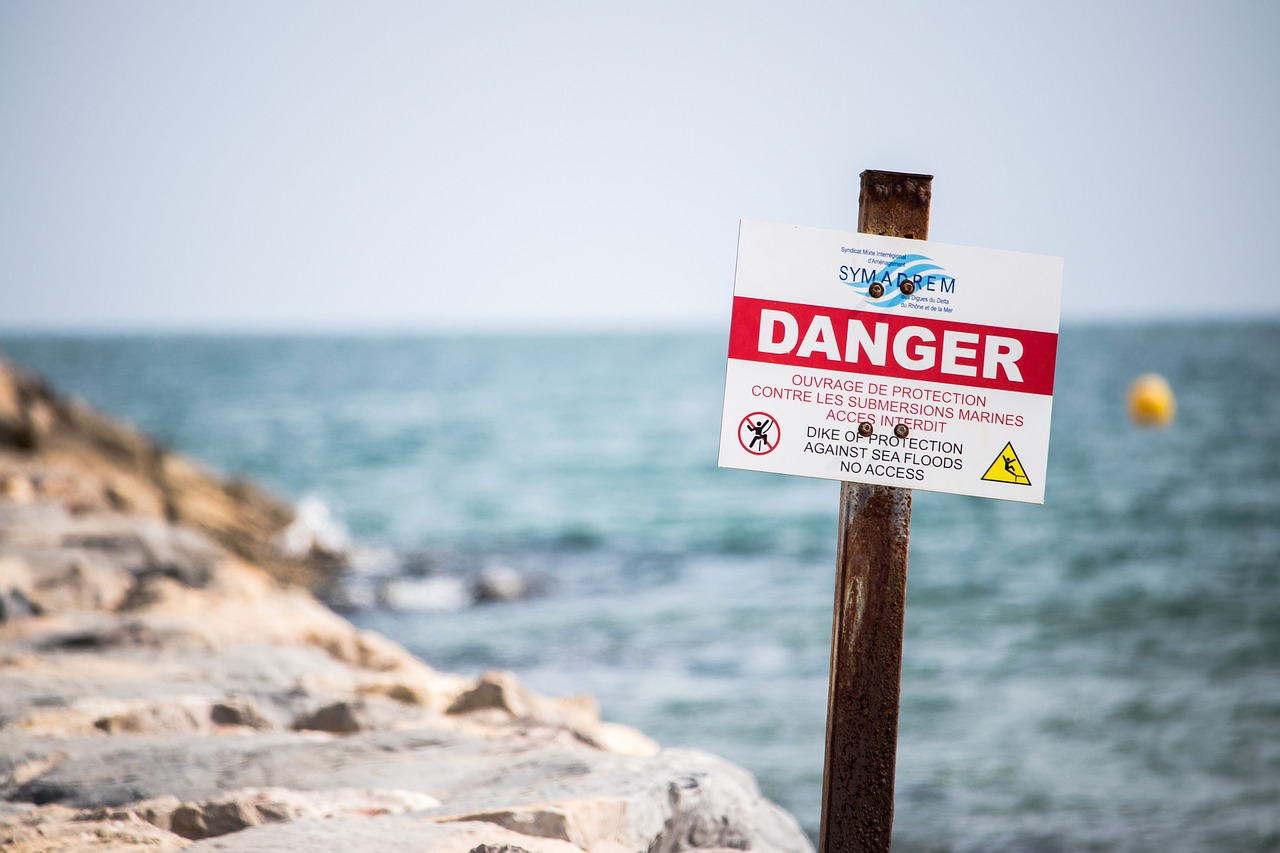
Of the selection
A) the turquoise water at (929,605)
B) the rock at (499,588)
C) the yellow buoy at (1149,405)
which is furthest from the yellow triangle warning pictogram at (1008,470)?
the yellow buoy at (1149,405)

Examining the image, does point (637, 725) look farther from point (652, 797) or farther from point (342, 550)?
point (342, 550)

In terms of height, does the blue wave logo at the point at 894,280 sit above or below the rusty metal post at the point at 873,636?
above

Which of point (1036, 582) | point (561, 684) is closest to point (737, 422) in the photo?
point (561, 684)

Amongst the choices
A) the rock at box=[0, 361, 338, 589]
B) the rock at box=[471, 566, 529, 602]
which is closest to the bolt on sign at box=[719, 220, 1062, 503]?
the rock at box=[0, 361, 338, 589]

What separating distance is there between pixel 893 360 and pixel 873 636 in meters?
0.71

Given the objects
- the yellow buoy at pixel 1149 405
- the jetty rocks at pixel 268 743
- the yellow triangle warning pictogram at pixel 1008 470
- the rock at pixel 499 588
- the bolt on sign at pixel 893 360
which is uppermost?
the yellow buoy at pixel 1149 405

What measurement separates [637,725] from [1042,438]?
610 centimetres

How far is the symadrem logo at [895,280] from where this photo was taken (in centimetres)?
270

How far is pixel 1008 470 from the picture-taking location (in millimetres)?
2711

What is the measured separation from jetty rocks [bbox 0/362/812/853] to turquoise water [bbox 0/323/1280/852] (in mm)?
3024

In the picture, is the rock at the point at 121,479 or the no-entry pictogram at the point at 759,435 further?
the rock at the point at 121,479

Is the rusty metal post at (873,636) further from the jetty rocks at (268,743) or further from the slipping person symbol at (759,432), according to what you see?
the jetty rocks at (268,743)

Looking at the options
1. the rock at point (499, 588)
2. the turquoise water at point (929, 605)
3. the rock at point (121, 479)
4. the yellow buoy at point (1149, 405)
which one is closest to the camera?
the turquoise water at point (929, 605)

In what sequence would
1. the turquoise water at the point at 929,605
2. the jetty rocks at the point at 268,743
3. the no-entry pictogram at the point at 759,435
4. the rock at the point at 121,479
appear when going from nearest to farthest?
the no-entry pictogram at the point at 759,435, the jetty rocks at the point at 268,743, the turquoise water at the point at 929,605, the rock at the point at 121,479
